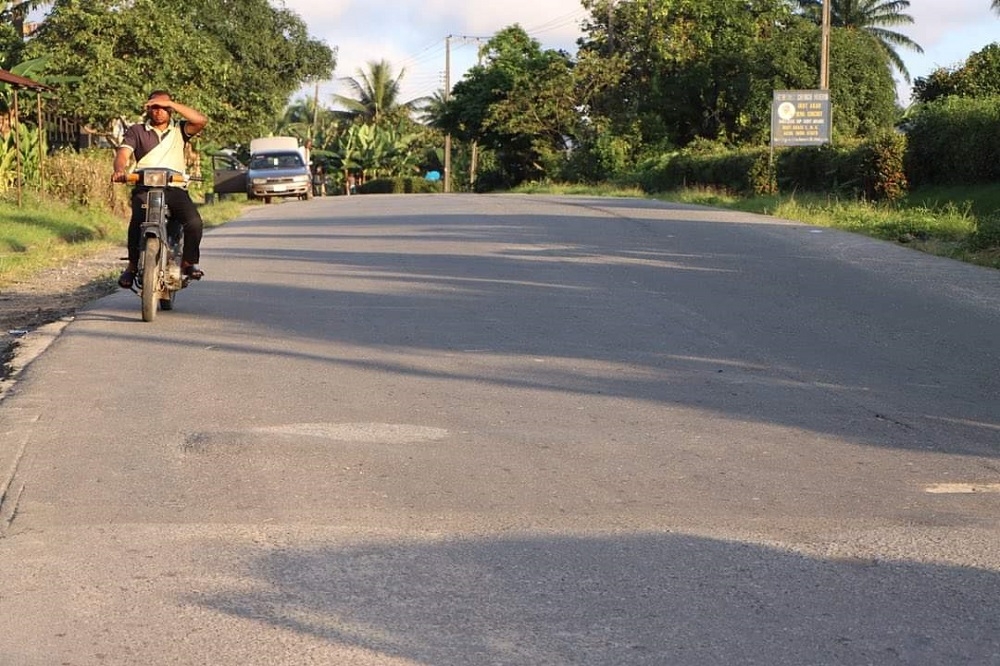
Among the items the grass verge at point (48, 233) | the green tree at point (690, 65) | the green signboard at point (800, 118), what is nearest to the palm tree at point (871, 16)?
the green tree at point (690, 65)

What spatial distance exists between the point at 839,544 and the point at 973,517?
757mm

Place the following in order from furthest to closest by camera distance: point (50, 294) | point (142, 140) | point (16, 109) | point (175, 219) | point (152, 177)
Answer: point (16, 109)
point (50, 294)
point (175, 219)
point (142, 140)
point (152, 177)

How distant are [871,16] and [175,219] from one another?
62.1 m

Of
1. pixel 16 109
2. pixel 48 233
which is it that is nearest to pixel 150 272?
pixel 48 233

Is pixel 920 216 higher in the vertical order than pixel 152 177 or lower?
lower

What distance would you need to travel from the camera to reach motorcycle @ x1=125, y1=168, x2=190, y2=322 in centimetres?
1055

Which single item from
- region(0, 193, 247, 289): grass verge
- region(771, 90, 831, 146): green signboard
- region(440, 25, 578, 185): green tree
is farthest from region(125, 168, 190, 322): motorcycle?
region(440, 25, 578, 185): green tree

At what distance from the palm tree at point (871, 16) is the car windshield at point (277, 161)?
1330 inches

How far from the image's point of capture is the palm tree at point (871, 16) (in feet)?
220

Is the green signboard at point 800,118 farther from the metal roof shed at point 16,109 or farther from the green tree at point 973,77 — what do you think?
the metal roof shed at point 16,109

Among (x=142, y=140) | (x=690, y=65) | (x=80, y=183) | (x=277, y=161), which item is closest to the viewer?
(x=142, y=140)

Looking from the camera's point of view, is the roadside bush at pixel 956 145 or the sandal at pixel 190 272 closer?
the sandal at pixel 190 272

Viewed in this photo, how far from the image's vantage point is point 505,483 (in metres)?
5.98

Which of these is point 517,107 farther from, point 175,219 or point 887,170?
point 175,219
